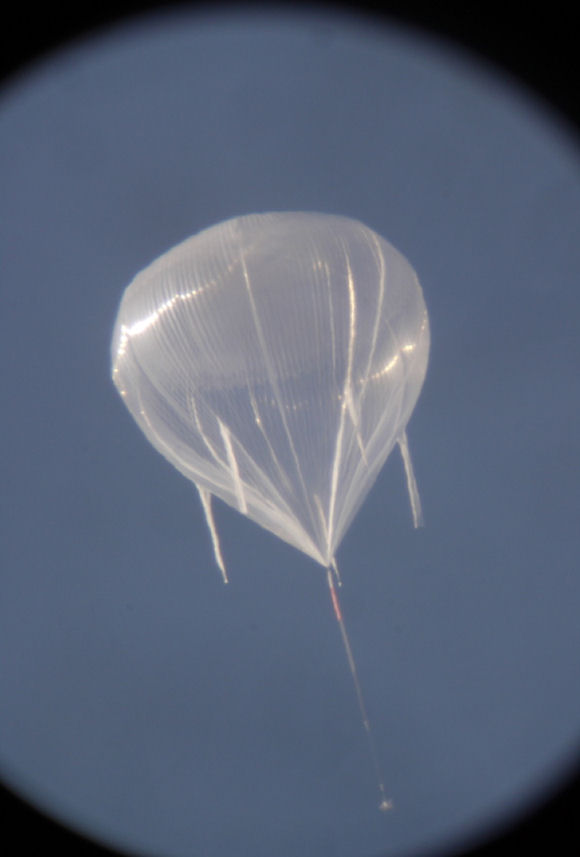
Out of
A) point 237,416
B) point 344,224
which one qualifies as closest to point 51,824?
point 237,416

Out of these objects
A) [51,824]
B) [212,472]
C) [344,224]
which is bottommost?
[51,824]

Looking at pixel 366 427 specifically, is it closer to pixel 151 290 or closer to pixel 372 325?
pixel 372 325

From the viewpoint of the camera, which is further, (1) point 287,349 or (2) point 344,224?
(2) point 344,224

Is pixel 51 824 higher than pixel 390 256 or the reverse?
the reverse
